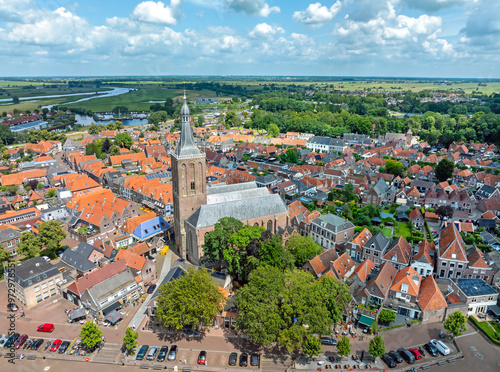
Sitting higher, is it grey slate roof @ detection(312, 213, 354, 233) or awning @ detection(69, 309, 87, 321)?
grey slate roof @ detection(312, 213, 354, 233)

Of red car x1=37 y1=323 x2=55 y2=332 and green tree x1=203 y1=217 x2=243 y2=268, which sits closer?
red car x1=37 y1=323 x2=55 y2=332

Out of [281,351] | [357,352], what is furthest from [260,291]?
[357,352]

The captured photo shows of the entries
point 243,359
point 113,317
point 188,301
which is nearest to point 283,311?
point 243,359

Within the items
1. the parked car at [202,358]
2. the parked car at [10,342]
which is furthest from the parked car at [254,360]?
the parked car at [10,342]

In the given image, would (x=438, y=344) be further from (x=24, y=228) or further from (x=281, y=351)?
(x=24, y=228)

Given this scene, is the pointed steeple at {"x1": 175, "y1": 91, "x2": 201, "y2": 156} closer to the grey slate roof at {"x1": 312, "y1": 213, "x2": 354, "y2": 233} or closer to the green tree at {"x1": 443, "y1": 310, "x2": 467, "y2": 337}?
the grey slate roof at {"x1": 312, "y1": 213, "x2": 354, "y2": 233}

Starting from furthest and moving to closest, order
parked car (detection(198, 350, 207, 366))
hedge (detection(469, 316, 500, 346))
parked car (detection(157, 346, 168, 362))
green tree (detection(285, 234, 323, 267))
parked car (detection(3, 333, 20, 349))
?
1. green tree (detection(285, 234, 323, 267))
2. hedge (detection(469, 316, 500, 346))
3. parked car (detection(3, 333, 20, 349))
4. parked car (detection(157, 346, 168, 362))
5. parked car (detection(198, 350, 207, 366))

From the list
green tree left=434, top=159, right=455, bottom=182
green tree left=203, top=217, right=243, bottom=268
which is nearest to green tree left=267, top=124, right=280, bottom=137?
green tree left=434, top=159, right=455, bottom=182

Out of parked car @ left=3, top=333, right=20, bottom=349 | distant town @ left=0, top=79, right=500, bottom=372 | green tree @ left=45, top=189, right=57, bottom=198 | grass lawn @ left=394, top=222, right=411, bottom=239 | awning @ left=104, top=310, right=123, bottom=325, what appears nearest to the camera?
distant town @ left=0, top=79, right=500, bottom=372
